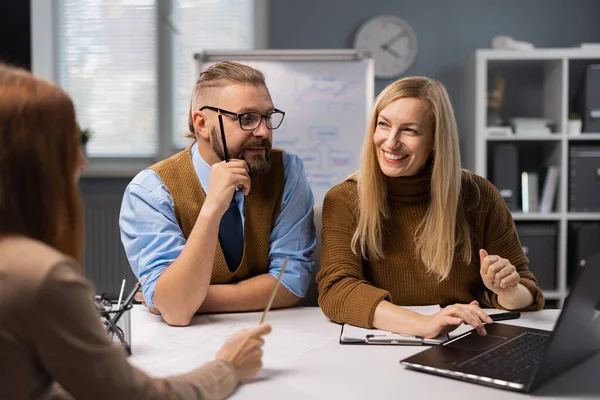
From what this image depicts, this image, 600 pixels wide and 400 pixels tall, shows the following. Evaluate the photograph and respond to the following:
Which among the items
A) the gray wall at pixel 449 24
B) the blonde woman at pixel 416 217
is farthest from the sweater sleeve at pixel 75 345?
the gray wall at pixel 449 24

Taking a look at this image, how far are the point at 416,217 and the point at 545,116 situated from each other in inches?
103

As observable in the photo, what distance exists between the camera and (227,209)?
63.9 inches

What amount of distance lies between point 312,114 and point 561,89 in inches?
54.9

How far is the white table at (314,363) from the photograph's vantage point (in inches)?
39.8

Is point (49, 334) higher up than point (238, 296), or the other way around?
point (49, 334)

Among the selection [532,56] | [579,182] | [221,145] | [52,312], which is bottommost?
[579,182]

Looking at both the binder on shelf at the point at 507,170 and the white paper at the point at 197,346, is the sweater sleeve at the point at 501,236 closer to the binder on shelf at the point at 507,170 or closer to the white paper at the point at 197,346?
the white paper at the point at 197,346

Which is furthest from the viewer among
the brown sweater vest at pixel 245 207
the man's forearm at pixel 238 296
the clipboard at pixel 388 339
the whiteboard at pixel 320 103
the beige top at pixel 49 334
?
the whiteboard at pixel 320 103

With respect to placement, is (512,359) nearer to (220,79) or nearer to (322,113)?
(220,79)

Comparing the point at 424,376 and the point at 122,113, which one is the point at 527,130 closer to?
the point at 122,113

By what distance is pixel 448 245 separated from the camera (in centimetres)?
164

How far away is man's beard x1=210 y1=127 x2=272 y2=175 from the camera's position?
5.50 ft

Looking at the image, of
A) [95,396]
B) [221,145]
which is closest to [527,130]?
[221,145]

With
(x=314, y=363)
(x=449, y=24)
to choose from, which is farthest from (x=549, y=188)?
(x=314, y=363)
